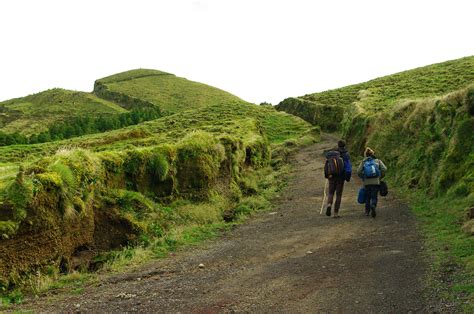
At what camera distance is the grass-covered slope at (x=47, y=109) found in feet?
340

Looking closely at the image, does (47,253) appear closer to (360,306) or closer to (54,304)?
(54,304)

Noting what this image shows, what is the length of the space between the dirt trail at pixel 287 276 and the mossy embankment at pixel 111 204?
138 centimetres

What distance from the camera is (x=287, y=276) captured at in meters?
8.23

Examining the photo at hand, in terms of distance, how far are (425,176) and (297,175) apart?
37.5 ft

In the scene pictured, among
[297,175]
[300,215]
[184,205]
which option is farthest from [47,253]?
[297,175]

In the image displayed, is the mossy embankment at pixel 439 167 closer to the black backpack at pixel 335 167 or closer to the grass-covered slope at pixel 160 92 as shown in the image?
the black backpack at pixel 335 167

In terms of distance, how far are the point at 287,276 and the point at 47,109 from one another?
397 feet

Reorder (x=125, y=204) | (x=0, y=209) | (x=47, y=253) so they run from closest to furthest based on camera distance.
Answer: (x=0, y=209)
(x=47, y=253)
(x=125, y=204)

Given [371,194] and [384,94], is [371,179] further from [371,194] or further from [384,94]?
[384,94]

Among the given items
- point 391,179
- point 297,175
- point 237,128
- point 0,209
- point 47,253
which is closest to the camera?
point 0,209

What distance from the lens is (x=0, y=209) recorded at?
8922 mm

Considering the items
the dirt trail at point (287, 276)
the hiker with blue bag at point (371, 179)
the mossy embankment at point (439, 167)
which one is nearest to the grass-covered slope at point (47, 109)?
the mossy embankment at point (439, 167)

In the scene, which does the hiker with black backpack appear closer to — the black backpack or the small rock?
the black backpack

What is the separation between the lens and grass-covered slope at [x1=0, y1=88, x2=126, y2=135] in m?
104
